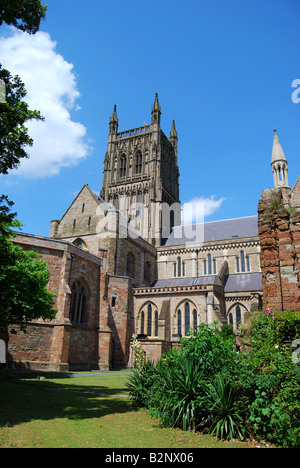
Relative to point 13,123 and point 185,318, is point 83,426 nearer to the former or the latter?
point 13,123

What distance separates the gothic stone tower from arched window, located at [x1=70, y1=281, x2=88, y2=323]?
76.2ft

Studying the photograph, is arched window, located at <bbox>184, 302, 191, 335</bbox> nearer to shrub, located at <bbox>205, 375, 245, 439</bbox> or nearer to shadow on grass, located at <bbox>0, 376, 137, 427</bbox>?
shadow on grass, located at <bbox>0, 376, 137, 427</bbox>

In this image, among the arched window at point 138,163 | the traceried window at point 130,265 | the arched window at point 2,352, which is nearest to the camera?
the arched window at point 2,352

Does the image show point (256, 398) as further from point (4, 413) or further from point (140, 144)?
point (140, 144)

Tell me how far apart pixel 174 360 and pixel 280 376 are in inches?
123

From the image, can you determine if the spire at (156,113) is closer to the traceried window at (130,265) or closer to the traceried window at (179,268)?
the traceried window at (179,268)

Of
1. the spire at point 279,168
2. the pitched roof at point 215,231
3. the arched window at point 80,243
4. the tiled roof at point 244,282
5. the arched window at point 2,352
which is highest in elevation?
the spire at point 279,168

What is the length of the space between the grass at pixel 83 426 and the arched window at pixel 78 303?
1526 centimetres

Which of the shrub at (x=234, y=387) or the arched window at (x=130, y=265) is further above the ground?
the arched window at (x=130, y=265)

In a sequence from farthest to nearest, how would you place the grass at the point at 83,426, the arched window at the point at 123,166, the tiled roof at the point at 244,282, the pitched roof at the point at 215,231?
1. the arched window at the point at 123,166
2. the pitched roof at the point at 215,231
3. the tiled roof at the point at 244,282
4. the grass at the point at 83,426

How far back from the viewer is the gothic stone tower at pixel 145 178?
52.3 meters

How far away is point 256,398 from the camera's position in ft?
20.2

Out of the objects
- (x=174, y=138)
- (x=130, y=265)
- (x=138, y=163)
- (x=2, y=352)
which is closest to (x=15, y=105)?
(x=2, y=352)

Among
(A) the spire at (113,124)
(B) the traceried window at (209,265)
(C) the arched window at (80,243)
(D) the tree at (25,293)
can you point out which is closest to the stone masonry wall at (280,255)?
(D) the tree at (25,293)
